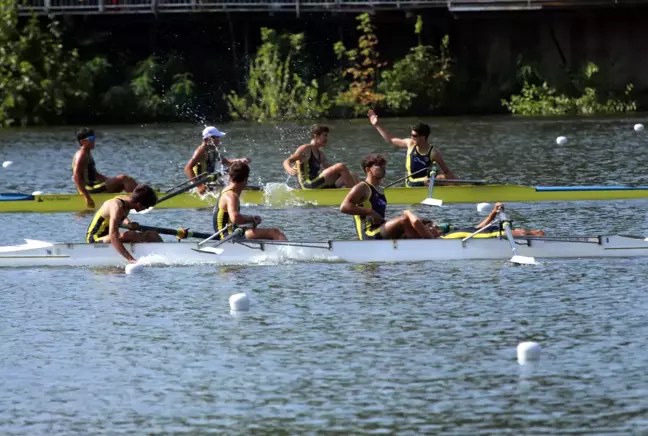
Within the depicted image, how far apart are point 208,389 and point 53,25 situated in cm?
3640

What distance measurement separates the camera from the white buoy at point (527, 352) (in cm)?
1355

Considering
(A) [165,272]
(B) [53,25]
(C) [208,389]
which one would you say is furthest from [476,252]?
(B) [53,25]

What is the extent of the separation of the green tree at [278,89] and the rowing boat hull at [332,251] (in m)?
27.5

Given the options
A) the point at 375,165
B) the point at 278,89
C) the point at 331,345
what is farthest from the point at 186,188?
the point at 278,89

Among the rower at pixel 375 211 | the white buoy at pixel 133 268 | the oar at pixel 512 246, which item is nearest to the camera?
the oar at pixel 512 246

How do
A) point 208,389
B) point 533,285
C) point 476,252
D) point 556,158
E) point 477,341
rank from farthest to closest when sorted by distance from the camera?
point 556,158
point 476,252
point 533,285
point 477,341
point 208,389

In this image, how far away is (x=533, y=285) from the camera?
17406 millimetres

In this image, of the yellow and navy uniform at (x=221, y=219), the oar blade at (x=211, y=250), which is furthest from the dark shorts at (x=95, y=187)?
the oar blade at (x=211, y=250)

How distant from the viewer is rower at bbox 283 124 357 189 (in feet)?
82.1

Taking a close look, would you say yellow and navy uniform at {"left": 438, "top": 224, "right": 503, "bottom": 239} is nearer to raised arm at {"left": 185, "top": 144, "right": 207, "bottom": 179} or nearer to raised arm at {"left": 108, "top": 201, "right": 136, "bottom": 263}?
raised arm at {"left": 108, "top": 201, "right": 136, "bottom": 263}

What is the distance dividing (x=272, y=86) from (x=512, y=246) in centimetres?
2905

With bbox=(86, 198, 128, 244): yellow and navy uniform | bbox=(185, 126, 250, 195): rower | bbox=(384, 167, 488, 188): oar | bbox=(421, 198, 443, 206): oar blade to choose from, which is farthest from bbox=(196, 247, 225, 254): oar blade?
bbox=(185, 126, 250, 195): rower

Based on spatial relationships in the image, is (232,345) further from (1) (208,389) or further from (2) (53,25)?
(2) (53,25)

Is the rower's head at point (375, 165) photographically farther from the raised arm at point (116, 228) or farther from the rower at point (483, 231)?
the raised arm at point (116, 228)
